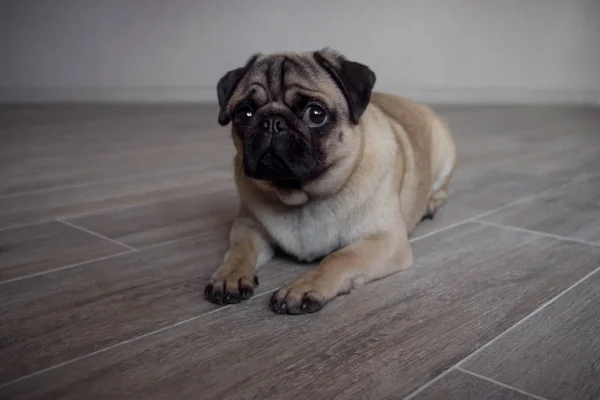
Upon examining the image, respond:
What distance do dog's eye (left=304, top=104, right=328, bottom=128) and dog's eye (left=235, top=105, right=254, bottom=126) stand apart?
0.15 metres

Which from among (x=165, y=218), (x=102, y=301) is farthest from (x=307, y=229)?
(x=165, y=218)

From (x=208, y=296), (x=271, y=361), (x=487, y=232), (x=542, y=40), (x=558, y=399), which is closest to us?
(x=558, y=399)

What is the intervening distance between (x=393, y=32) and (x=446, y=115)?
104 centimetres

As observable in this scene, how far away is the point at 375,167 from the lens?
205 centimetres

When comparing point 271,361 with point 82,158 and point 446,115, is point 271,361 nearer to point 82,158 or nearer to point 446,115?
point 82,158

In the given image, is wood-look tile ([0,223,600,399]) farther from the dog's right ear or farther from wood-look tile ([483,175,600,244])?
the dog's right ear

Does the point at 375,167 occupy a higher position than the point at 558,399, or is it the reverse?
the point at 375,167

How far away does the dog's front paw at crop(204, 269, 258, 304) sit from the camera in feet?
5.74

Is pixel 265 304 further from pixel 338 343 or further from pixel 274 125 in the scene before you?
pixel 274 125

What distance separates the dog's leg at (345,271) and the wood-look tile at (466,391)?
0.42 meters

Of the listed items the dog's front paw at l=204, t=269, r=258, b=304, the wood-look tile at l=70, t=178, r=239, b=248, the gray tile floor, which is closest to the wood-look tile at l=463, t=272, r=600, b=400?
the gray tile floor

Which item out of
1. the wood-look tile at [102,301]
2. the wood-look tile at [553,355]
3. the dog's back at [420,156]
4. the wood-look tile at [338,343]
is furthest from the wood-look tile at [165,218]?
the wood-look tile at [553,355]

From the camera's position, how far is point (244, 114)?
76.4 inches

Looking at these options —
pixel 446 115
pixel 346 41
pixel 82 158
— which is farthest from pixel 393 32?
pixel 82 158
